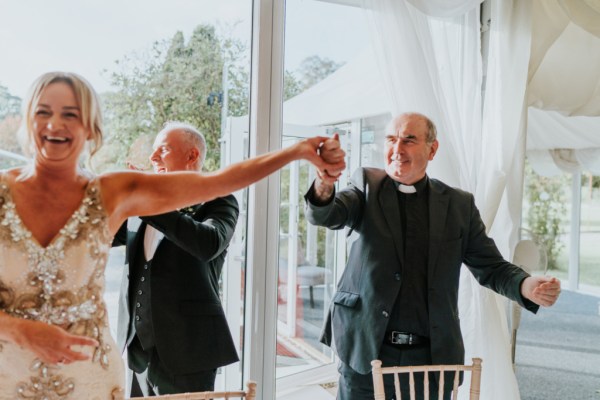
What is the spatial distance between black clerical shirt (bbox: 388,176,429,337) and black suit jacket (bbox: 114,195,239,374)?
55cm

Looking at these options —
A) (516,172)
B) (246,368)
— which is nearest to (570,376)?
(516,172)

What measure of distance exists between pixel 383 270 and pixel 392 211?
0.65ft

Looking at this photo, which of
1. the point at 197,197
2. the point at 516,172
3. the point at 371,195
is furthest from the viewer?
the point at 516,172

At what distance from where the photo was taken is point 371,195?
183 centimetres

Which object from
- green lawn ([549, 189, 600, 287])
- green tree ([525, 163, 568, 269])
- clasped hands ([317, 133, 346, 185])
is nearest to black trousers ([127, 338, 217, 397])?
clasped hands ([317, 133, 346, 185])

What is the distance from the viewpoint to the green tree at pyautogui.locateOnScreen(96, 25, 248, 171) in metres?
1.96

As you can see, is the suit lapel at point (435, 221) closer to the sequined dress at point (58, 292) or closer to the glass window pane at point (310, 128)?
the glass window pane at point (310, 128)

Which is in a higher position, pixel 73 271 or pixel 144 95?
pixel 144 95

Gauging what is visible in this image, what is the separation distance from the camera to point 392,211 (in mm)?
1820

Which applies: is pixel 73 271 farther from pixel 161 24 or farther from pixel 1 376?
pixel 161 24

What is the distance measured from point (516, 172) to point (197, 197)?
1.60m

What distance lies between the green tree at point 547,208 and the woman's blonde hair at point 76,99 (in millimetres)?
2318

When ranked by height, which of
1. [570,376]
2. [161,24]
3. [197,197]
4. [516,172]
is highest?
[161,24]

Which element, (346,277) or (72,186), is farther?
(346,277)
